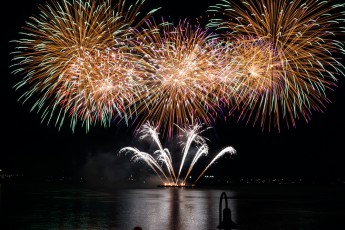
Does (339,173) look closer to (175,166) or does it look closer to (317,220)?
(175,166)

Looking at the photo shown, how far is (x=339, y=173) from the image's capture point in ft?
509

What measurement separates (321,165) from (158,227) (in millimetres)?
141990

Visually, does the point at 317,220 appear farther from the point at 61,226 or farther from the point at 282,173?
the point at 282,173

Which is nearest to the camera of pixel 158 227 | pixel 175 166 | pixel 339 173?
pixel 158 227

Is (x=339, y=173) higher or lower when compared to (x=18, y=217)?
higher

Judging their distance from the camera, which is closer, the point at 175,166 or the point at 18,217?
the point at 18,217

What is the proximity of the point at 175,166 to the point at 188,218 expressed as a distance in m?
166

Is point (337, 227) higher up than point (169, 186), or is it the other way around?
point (169, 186)

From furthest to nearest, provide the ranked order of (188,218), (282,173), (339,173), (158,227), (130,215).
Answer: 1. (282,173)
2. (339,173)
3. (130,215)
4. (188,218)
5. (158,227)

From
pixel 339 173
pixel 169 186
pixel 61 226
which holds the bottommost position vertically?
pixel 61 226

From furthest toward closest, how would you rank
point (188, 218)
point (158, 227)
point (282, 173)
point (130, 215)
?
1. point (282, 173)
2. point (130, 215)
3. point (188, 218)
4. point (158, 227)

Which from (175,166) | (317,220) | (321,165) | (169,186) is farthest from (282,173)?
(317,220)

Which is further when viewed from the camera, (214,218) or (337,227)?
(214,218)

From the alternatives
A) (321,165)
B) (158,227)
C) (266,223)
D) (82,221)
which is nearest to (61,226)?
(82,221)
